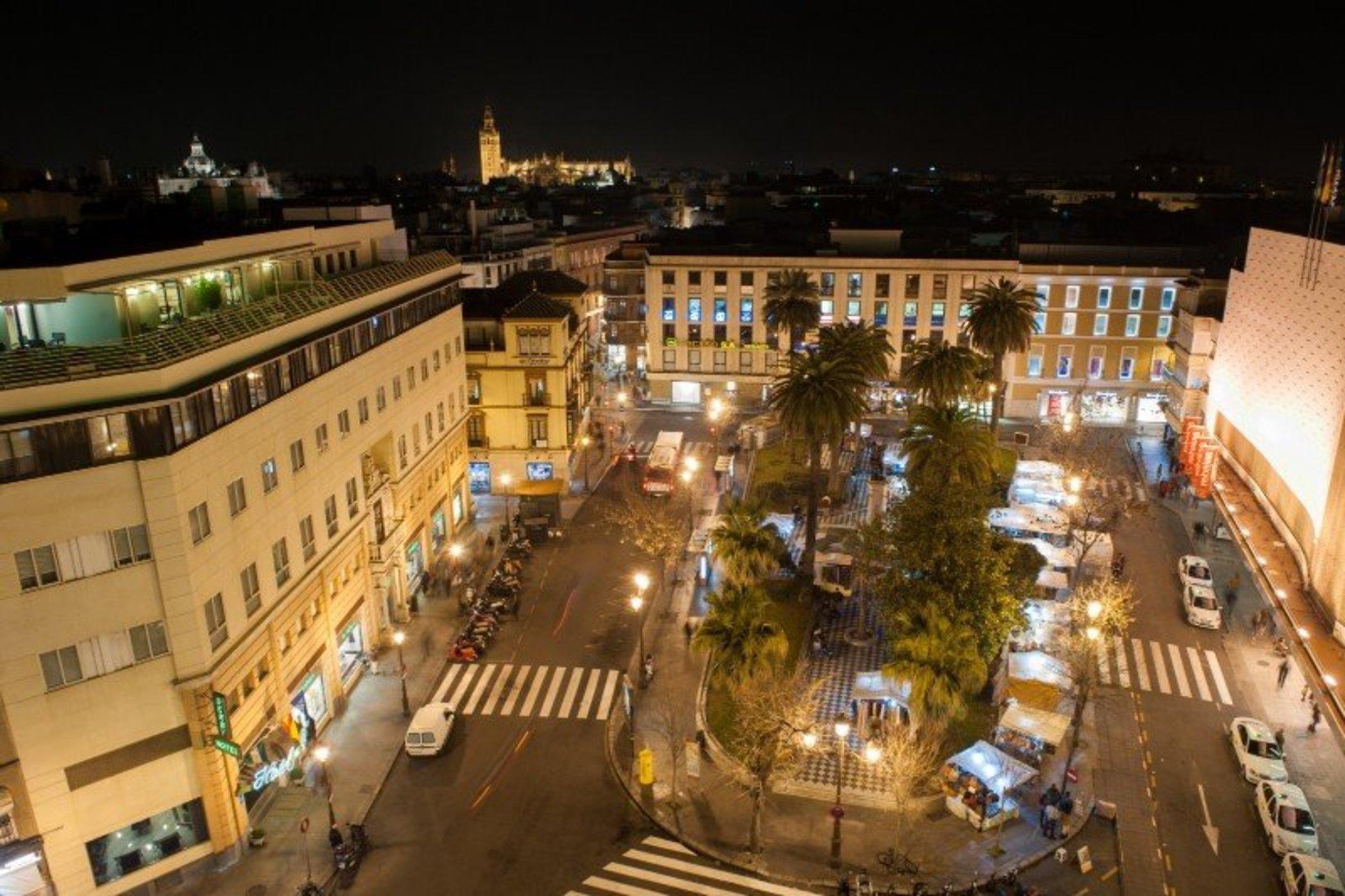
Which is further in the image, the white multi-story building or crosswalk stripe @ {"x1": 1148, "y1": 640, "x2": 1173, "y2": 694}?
crosswalk stripe @ {"x1": 1148, "y1": 640, "x2": 1173, "y2": 694}

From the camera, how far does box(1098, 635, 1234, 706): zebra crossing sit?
1967 inches

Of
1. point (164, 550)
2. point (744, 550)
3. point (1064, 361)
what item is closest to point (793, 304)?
point (1064, 361)

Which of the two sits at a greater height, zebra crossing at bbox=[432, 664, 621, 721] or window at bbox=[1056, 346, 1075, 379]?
window at bbox=[1056, 346, 1075, 379]

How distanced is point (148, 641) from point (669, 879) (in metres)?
22.0

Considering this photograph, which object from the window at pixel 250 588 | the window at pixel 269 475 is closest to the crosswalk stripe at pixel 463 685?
the window at pixel 250 588

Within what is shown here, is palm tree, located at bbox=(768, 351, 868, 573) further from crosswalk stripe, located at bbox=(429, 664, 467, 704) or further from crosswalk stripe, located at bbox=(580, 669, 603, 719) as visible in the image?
crosswalk stripe, located at bbox=(429, 664, 467, 704)

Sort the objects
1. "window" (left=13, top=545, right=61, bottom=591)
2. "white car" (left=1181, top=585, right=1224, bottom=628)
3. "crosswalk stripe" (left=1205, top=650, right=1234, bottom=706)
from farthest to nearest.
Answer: "white car" (left=1181, top=585, right=1224, bottom=628) → "crosswalk stripe" (left=1205, top=650, right=1234, bottom=706) → "window" (left=13, top=545, right=61, bottom=591)

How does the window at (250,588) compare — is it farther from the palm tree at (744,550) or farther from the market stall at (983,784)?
the market stall at (983,784)

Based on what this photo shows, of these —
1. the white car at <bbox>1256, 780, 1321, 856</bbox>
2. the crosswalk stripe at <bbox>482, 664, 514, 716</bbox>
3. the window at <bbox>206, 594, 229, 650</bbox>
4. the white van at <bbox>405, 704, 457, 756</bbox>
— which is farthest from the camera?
the crosswalk stripe at <bbox>482, 664, 514, 716</bbox>

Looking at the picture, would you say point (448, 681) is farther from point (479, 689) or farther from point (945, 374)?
point (945, 374)

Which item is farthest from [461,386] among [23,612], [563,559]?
[23,612]

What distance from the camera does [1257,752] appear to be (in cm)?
4275

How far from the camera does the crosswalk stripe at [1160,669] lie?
165 feet

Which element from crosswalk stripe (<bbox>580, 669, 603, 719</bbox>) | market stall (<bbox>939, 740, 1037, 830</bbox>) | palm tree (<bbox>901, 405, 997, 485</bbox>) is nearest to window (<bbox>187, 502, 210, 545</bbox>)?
crosswalk stripe (<bbox>580, 669, 603, 719</bbox>)
